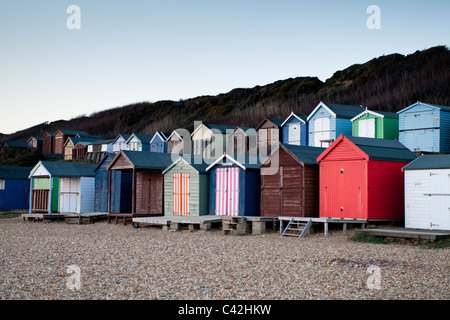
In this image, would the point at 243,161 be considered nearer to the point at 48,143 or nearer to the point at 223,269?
the point at 223,269

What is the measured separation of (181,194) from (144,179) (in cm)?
313

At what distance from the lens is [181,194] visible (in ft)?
86.6

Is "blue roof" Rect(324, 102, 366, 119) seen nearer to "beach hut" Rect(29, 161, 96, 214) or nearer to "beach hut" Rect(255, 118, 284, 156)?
"beach hut" Rect(255, 118, 284, 156)

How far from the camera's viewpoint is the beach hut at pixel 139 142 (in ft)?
198

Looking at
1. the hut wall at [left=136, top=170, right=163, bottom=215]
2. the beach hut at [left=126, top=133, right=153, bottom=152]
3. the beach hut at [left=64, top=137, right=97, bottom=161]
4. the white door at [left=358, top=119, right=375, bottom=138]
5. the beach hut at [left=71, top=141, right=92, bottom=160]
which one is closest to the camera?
the hut wall at [left=136, top=170, right=163, bottom=215]

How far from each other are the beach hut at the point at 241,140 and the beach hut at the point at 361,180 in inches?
865

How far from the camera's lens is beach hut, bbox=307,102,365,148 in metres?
36.7

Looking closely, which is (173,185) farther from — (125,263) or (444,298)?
(444,298)

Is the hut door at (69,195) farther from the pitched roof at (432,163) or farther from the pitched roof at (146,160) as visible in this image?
the pitched roof at (432,163)

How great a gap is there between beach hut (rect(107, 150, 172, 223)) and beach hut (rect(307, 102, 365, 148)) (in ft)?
41.7

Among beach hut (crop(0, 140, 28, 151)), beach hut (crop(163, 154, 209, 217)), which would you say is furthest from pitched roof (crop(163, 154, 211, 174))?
beach hut (crop(0, 140, 28, 151))
